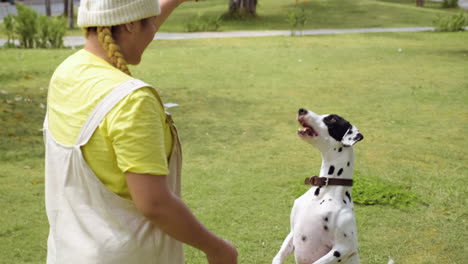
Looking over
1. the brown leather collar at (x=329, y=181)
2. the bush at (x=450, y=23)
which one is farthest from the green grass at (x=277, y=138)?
the bush at (x=450, y=23)

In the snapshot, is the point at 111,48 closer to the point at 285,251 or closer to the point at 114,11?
the point at 114,11

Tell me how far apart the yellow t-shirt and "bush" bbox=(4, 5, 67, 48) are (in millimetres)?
15001

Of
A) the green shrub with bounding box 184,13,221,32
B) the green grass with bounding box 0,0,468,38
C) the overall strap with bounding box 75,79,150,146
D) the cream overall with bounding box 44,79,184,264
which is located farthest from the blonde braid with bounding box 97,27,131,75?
the green shrub with bounding box 184,13,221,32

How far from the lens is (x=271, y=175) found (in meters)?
6.68

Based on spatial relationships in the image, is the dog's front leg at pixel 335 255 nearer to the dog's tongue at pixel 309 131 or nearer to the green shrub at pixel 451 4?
the dog's tongue at pixel 309 131

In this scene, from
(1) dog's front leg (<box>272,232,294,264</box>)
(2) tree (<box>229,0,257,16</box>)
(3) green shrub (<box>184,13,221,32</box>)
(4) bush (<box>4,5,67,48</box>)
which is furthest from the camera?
(2) tree (<box>229,0,257,16</box>)

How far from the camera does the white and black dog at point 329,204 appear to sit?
11.0ft

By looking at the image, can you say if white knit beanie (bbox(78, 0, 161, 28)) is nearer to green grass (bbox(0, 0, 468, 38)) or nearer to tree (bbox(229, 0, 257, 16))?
green grass (bbox(0, 0, 468, 38))

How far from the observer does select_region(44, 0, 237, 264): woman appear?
186 cm

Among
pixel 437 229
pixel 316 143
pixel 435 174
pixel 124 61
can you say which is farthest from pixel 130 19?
pixel 435 174

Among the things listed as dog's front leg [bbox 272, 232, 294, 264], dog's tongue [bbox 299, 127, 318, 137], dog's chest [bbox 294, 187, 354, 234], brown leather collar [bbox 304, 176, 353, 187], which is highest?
dog's tongue [bbox 299, 127, 318, 137]

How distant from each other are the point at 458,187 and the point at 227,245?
4.73 metres

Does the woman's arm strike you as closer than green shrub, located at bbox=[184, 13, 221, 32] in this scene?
Yes

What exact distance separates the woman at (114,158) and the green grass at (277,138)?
9.08 ft
